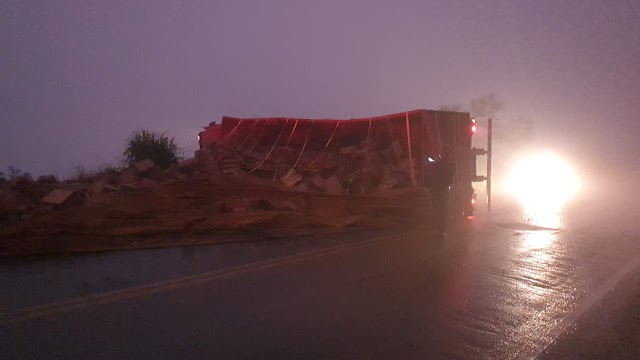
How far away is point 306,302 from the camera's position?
5.71 m

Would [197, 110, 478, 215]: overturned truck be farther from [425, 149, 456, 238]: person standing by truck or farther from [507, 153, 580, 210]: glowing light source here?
[507, 153, 580, 210]: glowing light source

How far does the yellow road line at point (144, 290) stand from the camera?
4.81 m

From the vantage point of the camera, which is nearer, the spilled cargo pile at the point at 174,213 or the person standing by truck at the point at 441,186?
the spilled cargo pile at the point at 174,213

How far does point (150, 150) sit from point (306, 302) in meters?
14.1

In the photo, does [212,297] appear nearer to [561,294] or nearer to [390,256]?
[390,256]

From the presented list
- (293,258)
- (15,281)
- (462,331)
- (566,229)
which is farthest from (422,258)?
(566,229)

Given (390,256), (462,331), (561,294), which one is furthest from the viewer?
(390,256)

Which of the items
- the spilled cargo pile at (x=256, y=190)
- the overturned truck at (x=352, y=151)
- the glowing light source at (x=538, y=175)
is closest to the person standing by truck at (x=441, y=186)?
the overturned truck at (x=352, y=151)

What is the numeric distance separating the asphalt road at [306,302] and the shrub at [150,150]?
10.2 metres

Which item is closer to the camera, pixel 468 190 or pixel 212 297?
pixel 212 297

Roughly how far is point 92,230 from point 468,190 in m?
10.2

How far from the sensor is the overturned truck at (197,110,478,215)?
540 inches

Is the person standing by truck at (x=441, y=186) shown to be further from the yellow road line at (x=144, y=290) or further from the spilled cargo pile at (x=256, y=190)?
the yellow road line at (x=144, y=290)

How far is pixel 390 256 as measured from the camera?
8.66m
